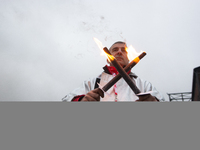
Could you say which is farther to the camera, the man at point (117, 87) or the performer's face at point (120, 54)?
the performer's face at point (120, 54)

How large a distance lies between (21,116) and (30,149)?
0.24m

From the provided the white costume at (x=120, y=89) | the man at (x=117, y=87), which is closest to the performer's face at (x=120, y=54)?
the man at (x=117, y=87)

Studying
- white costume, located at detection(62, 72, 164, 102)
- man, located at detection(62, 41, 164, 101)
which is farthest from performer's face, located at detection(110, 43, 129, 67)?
white costume, located at detection(62, 72, 164, 102)

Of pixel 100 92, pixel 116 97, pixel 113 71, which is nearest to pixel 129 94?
pixel 116 97

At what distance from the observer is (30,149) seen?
3.55 ft

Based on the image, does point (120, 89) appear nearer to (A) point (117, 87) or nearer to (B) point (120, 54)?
(A) point (117, 87)

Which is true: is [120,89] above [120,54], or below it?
below

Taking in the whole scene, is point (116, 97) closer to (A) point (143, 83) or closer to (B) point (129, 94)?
(B) point (129, 94)

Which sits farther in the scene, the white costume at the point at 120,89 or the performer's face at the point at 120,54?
the performer's face at the point at 120,54

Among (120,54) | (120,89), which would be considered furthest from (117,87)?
(120,54)

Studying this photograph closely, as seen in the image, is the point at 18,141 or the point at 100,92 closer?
the point at 18,141

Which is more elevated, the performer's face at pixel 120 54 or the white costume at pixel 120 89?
the performer's face at pixel 120 54

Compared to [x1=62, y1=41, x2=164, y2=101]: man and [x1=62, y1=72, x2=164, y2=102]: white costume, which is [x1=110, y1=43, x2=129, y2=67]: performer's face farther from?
[x1=62, y1=72, x2=164, y2=102]: white costume

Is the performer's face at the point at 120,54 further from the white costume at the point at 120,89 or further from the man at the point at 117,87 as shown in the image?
the white costume at the point at 120,89
